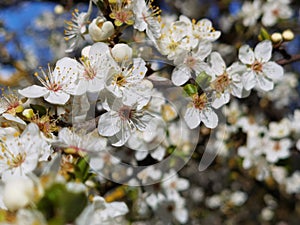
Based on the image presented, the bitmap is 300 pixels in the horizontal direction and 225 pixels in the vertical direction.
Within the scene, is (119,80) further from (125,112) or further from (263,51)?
(263,51)

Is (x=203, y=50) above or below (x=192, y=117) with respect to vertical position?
above

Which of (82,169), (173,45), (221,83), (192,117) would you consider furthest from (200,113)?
(82,169)

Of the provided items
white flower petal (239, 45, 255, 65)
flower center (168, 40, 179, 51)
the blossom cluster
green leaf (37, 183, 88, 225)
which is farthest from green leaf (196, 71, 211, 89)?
green leaf (37, 183, 88, 225)

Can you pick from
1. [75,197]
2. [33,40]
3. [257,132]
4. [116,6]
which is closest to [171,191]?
[257,132]

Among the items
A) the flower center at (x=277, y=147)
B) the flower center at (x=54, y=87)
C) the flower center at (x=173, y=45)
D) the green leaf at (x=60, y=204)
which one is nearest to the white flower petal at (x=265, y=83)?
the flower center at (x=173, y=45)

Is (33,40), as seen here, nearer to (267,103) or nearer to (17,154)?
(267,103)

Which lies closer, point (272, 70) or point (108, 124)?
point (108, 124)

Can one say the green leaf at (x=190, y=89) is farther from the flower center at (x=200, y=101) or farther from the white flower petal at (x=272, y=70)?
the white flower petal at (x=272, y=70)

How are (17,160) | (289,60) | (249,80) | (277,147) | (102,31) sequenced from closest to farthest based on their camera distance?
(17,160) → (102,31) → (249,80) → (289,60) → (277,147)
